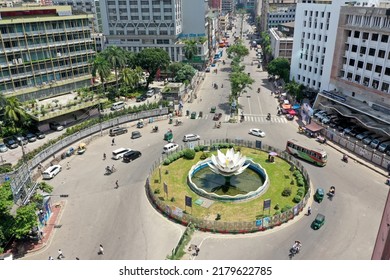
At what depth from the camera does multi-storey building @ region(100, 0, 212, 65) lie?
444ft

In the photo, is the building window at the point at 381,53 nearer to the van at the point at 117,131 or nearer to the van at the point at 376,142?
the van at the point at 376,142

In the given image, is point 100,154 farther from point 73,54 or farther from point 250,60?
point 250,60

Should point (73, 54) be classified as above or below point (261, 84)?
above

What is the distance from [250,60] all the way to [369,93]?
9749 cm

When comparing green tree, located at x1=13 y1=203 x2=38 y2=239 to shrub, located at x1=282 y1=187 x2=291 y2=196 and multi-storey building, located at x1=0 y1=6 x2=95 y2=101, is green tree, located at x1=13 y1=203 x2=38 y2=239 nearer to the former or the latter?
shrub, located at x1=282 y1=187 x2=291 y2=196

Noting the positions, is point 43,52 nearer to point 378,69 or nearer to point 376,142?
point 378,69

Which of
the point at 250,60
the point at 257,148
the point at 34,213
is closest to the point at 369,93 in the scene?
the point at 257,148

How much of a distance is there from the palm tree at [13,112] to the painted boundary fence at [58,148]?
12713 millimetres

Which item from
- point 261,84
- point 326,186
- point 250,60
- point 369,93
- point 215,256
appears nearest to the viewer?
point 215,256

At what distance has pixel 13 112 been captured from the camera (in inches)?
2822

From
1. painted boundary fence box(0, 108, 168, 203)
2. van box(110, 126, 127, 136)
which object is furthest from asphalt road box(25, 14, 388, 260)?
van box(110, 126, 127, 136)

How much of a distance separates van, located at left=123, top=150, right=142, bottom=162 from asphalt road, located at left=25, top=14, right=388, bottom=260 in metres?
1.02

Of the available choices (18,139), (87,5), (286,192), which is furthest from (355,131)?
(87,5)

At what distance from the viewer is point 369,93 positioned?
7488 cm
